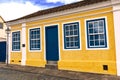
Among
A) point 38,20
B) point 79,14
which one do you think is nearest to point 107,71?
point 79,14

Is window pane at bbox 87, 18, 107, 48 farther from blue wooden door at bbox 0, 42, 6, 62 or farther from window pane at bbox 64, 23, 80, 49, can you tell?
blue wooden door at bbox 0, 42, 6, 62

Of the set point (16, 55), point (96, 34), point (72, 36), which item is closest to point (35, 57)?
point (16, 55)

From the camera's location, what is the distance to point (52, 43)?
13.7 metres

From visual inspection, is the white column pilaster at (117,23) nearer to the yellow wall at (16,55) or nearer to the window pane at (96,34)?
the window pane at (96,34)

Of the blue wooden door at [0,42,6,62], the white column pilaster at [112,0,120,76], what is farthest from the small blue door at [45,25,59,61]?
the blue wooden door at [0,42,6,62]

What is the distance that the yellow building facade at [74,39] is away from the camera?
414 inches

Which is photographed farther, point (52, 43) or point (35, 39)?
point (35, 39)

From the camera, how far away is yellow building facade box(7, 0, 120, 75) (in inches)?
414

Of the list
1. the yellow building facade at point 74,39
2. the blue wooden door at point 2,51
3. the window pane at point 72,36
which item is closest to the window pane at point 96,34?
→ the yellow building facade at point 74,39

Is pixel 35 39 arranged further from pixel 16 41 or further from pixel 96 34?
pixel 96 34

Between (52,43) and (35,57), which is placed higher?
(52,43)

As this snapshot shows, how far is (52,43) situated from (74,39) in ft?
6.82

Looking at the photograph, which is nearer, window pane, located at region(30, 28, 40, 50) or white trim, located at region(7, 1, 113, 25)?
white trim, located at region(7, 1, 113, 25)

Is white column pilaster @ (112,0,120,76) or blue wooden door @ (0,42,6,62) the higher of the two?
white column pilaster @ (112,0,120,76)
